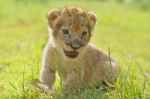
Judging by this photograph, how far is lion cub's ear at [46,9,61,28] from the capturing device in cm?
716

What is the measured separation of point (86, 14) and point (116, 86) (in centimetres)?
112

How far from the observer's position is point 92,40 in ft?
41.5

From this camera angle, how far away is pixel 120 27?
16.1 metres

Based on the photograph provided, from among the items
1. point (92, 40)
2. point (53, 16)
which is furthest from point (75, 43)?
point (92, 40)

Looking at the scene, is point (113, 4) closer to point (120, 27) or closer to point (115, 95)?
point (120, 27)

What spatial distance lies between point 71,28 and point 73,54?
32 centimetres

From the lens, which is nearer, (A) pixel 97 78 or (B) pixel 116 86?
(B) pixel 116 86

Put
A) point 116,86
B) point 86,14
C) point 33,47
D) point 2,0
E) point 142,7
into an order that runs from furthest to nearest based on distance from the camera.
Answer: point 142,7 → point 2,0 → point 33,47 → point 86,14 → point 116,86

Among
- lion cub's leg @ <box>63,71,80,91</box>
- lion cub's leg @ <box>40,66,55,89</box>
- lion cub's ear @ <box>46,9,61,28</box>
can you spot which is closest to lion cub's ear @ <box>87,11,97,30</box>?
lion cub's ear @ <box>46,9,61,28</box>

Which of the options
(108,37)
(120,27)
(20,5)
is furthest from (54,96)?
(20,5)

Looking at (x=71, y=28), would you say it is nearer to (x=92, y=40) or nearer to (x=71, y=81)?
(x=71, y=81)

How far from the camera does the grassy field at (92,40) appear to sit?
21.4 ft

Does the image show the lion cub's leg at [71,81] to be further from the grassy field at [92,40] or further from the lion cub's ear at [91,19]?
the lion cub's ear at [91,19]

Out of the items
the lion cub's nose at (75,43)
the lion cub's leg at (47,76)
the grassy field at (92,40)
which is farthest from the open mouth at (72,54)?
the lion cub's leg at (47,76)
